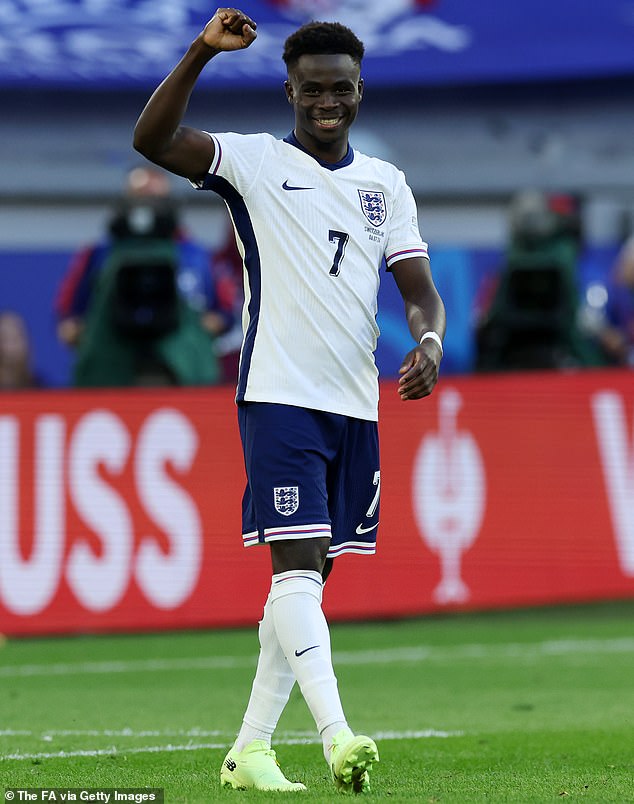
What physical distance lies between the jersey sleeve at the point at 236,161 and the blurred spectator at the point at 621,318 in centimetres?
751

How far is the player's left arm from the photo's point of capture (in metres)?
4.58

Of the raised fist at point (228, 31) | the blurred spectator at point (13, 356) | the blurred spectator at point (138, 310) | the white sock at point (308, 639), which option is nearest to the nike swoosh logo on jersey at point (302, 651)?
the white sock at point (308, 639)

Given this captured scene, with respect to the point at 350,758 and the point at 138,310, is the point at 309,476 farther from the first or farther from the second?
the point at 138,310

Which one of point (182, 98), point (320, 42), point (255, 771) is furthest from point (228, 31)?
point (255, 771)

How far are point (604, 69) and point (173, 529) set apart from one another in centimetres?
790

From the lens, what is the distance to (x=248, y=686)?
26.4ft

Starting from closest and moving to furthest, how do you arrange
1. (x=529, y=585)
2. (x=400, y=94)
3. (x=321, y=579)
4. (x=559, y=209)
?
(x=321, y=579), (x=529, y=585), (x=559, y=209), (x=400, y=94)

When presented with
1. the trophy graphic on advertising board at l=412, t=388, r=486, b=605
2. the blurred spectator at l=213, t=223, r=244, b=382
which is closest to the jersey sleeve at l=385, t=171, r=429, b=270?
→ the trophy graphic on advertising board at l=412, t=388, r=486, b=605

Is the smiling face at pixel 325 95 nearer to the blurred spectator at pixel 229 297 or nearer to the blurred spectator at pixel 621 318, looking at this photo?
the blurred spectator at pixel 229 297

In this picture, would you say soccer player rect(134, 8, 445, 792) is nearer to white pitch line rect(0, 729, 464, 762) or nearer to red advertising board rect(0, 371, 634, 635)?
white pitch line rect(0, 729, 464, 762)

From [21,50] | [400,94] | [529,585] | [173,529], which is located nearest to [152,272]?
[173,529]

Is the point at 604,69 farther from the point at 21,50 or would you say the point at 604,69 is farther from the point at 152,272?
the point at 152,272

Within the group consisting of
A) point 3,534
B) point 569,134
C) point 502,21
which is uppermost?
point 502,21

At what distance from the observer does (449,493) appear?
34.5 ft
